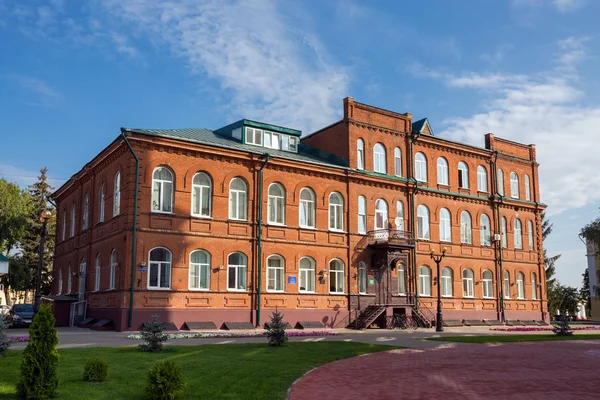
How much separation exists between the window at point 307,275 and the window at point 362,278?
320 cm

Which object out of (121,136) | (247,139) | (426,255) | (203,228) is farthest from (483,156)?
(121,136)

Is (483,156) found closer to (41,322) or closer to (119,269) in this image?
(119,269)

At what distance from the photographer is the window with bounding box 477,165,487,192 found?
41812 millimetres

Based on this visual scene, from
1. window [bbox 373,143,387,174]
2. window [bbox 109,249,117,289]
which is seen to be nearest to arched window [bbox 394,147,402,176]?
window [bbox 373,143,387,174]

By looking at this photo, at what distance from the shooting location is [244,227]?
98.1 ft

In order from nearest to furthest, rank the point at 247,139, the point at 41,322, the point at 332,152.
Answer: the point at 41,322 → the point at 247,139 → the point at 332,152

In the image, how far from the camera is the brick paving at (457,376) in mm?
10734

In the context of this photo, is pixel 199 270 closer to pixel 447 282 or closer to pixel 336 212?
pixel 336 212

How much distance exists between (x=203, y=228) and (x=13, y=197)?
92.7 feet

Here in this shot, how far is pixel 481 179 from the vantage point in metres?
42.1

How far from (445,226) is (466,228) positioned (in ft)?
7.08

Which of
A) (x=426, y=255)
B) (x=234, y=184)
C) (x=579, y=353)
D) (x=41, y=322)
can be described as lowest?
(x=579, y=353)

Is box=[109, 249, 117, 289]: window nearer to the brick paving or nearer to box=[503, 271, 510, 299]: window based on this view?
the brick paving

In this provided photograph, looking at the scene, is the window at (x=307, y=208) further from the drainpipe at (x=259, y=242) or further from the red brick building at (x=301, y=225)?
the drainpipe at (x=259, y=242)
